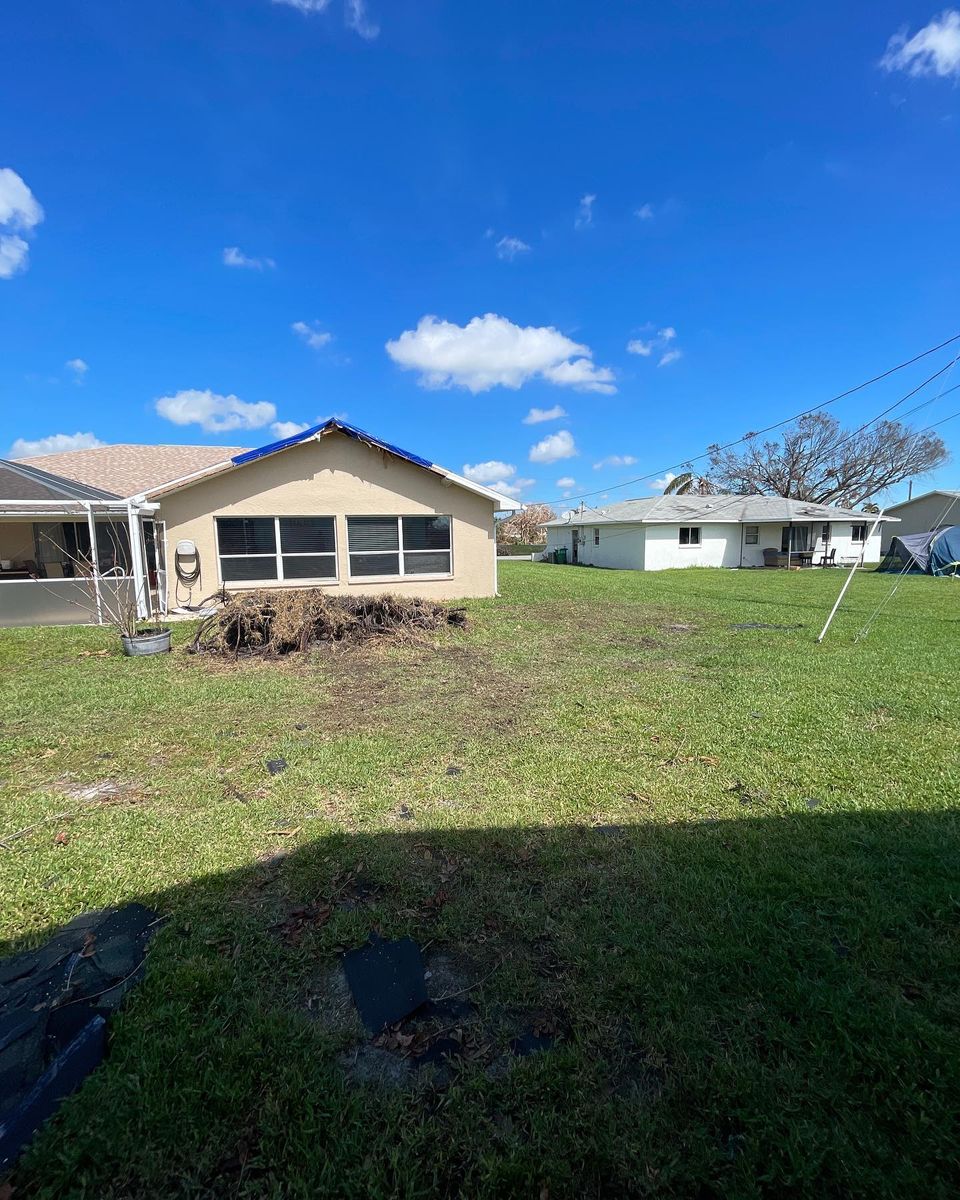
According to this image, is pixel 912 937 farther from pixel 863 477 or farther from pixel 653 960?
pixel 863 477

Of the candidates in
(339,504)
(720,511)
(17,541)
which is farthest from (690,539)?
(17,541)

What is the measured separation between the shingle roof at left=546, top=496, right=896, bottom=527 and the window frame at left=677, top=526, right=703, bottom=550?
1.60 feet

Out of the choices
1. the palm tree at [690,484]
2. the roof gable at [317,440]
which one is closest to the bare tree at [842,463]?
the palm tree at [690,484]

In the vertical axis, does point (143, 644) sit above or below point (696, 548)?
below

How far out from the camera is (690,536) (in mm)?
27422

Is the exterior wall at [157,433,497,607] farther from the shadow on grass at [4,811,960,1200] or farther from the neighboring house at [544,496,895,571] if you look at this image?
the neighboring house at [544,496,895,571]

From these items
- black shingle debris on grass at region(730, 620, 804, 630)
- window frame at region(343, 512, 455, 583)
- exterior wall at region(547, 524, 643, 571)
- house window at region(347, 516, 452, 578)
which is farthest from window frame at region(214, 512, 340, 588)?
exterior wall at region(547, 524, 643, 571)

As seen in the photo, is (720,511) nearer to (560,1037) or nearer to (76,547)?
(76,547)

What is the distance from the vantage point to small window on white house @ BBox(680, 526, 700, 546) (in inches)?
1073

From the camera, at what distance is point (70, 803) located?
379 cm

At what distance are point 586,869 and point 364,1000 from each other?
51.0 inches

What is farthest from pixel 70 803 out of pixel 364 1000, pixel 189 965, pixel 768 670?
pixel 768 670

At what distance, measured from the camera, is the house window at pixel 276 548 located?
467 inches

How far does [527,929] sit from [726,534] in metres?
28.4
